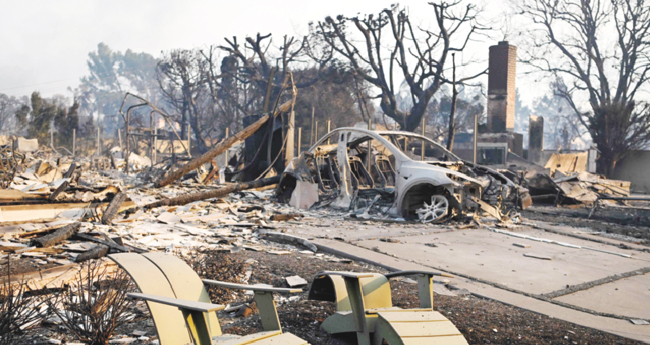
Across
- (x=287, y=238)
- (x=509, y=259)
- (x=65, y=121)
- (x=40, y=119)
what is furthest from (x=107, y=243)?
(x=65, y=121)

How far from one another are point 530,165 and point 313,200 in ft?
41.6

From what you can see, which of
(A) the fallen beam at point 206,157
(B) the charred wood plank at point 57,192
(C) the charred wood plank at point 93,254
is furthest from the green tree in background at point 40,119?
(C) the charred wood plank at point 93,254

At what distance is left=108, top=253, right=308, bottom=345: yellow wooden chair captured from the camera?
2.03m

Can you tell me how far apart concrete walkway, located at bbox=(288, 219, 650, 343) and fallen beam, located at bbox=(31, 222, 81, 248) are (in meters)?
2.98

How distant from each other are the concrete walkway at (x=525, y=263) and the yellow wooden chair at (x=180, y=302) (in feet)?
7.85

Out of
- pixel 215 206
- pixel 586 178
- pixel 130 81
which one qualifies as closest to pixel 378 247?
pixel 215 206

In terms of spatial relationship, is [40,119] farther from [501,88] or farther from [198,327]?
[198,327]

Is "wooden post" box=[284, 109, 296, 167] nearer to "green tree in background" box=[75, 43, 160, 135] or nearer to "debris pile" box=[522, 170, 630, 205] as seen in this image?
"debris pile" box=[522, 170, 630, 205]

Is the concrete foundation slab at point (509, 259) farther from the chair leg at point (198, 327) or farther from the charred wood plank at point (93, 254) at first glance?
the chair leg at point (198, 327)

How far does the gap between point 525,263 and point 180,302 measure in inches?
184

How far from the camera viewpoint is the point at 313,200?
10.2m

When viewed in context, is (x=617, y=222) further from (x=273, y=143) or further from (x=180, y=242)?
(x=273, y=143)

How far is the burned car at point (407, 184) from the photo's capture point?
820cm

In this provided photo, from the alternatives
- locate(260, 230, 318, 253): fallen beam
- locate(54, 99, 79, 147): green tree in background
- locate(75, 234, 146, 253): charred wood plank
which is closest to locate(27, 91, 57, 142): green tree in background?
locate(54, 99, 79, 147): green tree in background
